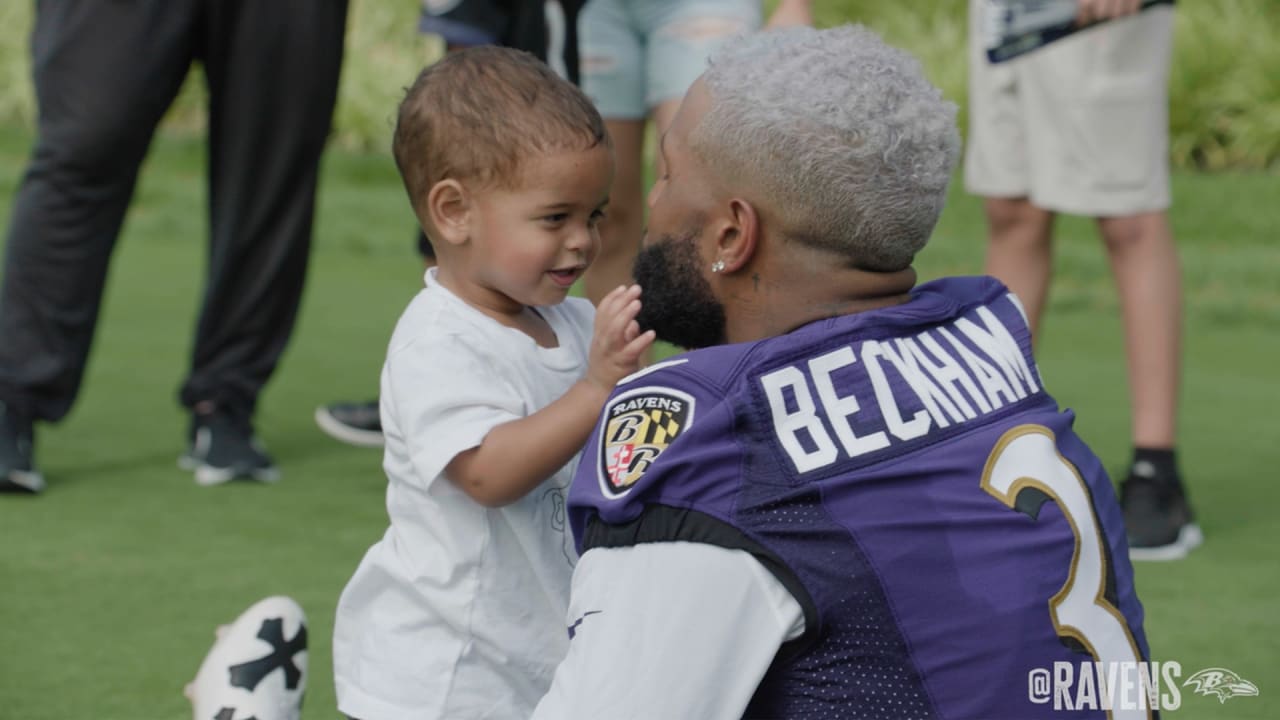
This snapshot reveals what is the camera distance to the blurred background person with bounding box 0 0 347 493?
3.95 meters

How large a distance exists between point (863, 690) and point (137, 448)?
124 inches

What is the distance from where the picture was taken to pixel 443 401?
2.12 meters

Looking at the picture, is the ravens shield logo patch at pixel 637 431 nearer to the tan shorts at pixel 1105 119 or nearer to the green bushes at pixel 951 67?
the tan shorts at pixel 1105 119

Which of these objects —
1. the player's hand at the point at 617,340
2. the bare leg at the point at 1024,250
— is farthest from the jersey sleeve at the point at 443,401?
the bare leg at the point at 1024,250

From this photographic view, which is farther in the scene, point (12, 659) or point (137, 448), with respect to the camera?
point (137, 448)

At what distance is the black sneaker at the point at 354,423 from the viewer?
4.50 metres

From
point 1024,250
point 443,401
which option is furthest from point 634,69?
point 443,401

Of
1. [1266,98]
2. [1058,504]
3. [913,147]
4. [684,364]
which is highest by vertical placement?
[913,147]

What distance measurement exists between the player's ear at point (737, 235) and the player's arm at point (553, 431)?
9.0 inches

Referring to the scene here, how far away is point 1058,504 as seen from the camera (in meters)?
1.66

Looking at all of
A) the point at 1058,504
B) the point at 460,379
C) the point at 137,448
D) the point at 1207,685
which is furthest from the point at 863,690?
the point at 137,448

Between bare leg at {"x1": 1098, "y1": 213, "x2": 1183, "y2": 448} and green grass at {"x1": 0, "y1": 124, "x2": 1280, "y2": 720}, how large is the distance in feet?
0.92

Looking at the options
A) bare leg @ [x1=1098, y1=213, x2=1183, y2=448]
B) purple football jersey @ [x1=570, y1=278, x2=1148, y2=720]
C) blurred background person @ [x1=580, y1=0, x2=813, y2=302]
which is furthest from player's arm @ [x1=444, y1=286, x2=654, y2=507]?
bare leg @ [x1=1098, y1=213, x2=1183, y2=448]

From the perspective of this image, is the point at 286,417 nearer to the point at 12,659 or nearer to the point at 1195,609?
the point at 12,659
